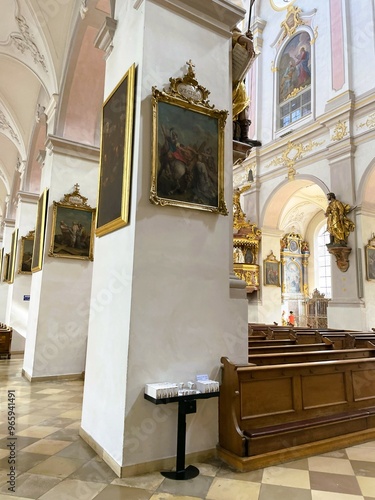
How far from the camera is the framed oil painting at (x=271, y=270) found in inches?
554

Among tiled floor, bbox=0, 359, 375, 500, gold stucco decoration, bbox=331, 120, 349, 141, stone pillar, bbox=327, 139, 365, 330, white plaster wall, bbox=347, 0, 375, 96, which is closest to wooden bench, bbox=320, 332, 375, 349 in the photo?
tiled floor, bbox=0, 359, 375, 500

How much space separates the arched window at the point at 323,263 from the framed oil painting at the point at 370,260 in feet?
26.6

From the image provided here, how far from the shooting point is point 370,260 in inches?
404

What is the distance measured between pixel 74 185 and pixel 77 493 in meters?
5.68

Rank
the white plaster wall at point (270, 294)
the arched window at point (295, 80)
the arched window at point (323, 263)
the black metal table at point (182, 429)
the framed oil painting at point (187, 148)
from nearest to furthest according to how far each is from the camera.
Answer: the black metal table at point (182, 429)
the framed oil painting at point (187, 148)
the arched window at point (295, 80)
the white plaster wall at point (270, 294)
the arched window at point (323, 263)

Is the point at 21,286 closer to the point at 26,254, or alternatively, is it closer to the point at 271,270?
the point at 26,254

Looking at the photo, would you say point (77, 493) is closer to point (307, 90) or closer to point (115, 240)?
point (115, 240)

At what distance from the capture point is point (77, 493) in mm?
2611

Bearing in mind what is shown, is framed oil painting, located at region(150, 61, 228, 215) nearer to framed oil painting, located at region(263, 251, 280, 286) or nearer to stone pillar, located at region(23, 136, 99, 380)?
stone pillar, located at region(23, 136, 99, 380)

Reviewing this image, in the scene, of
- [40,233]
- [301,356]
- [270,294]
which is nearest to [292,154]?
[270,294]

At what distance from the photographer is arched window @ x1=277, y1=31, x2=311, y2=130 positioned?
13.4 metres

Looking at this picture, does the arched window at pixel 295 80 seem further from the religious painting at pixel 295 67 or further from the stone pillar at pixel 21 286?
the stone pillar at pixel 21 286

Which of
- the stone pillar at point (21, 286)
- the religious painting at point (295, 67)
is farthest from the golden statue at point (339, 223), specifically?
the stone pillar at point (21, 286)

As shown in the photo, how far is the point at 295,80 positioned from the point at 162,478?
14.3m
